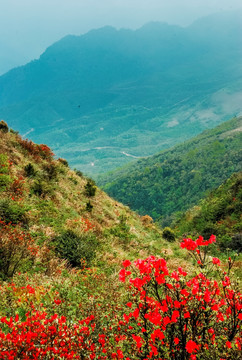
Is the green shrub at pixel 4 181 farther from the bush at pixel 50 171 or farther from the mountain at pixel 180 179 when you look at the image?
the mountain at pixel 180 179

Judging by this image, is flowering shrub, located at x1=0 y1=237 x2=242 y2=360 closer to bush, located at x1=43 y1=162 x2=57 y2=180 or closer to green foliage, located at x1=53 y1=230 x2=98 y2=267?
green foliage, located at x1=53 y1=230 x2=98 y2=267

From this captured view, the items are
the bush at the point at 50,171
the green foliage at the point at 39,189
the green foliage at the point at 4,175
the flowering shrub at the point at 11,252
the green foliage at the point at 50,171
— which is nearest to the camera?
the flowering shrub at the point at 11,252

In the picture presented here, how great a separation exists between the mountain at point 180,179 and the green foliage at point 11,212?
56.9 meters

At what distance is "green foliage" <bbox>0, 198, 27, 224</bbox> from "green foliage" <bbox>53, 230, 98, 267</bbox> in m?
1.62

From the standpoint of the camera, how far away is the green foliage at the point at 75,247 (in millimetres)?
8312

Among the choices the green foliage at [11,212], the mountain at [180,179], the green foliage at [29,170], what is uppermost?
the mountain at [180,179]

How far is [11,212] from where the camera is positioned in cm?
902

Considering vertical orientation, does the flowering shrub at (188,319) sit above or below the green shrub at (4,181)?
below

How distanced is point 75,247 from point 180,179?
7209cm

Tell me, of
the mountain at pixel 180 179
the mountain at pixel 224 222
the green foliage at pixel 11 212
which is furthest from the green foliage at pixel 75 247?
the mountain at pixel 180 179

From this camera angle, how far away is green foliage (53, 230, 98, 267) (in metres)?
8.31

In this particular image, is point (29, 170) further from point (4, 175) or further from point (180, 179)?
point (180, 179)

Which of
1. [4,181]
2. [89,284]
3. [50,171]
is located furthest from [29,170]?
[89,284]

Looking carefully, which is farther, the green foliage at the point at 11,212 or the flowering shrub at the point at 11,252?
the green foliage at the point at 11,212
